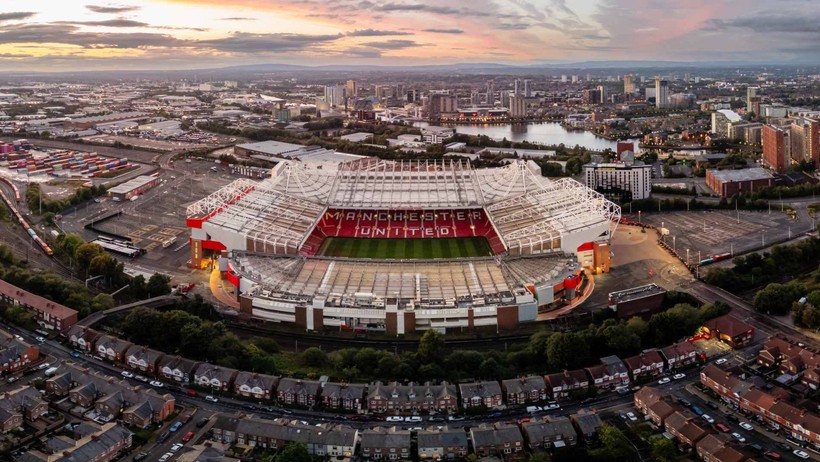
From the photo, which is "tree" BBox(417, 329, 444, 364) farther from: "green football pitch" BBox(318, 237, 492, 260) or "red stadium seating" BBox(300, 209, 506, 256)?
"red stadium seating" BBox(300, 209, 506, 256)

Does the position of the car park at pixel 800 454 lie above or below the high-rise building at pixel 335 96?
below

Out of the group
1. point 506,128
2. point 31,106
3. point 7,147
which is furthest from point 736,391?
point 31,106

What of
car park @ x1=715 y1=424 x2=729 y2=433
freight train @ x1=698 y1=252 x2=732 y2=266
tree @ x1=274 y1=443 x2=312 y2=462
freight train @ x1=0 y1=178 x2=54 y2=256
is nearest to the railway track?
Result: tree @ x1=274 y1=443 x2=312 y2=462

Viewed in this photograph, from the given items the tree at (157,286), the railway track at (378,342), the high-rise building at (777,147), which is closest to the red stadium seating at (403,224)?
the tree at (157,286)

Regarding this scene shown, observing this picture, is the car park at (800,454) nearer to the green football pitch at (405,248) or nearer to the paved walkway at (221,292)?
the green football pitch at (405,248)

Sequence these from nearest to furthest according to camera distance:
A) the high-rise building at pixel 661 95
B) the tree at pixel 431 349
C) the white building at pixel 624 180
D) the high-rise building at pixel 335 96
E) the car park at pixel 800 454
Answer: the car park at pixel 800 454, the tree at pixel 431 349, the white building at pixel 624 180, the high-rise building at pixel 661 95, the high-rise building at pixel 335 96
